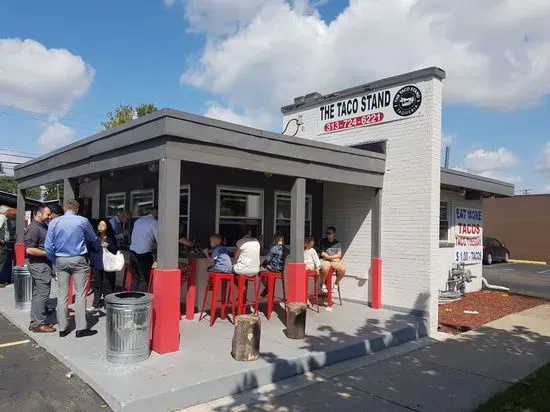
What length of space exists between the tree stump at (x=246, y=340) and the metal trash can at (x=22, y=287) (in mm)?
4487

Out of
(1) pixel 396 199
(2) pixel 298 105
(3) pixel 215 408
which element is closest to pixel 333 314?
(1) pixel 396 199

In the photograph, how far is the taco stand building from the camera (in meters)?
5.98

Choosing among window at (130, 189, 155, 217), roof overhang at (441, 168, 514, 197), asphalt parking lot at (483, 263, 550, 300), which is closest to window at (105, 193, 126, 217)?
window at (130, 189, 155, 217)

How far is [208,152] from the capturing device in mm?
6219

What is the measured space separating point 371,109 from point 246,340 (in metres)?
6.08

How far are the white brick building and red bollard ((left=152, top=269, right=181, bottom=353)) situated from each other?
16.0 feet

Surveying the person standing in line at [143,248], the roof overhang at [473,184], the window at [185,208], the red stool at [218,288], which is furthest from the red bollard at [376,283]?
the person standing in line at [143,248]

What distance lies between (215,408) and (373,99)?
7.16m

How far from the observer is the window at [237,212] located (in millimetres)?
8984

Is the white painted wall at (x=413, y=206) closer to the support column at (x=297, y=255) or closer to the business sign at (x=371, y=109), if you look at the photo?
the business sign at (x=371, y=109)

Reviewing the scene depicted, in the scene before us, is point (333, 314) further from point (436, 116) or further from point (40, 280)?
point (40, 280)

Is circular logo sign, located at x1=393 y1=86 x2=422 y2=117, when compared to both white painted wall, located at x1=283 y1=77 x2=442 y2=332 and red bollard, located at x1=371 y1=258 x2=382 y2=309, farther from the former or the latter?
red bollard, located at x1=371 y1=258 x2=382 y2=309

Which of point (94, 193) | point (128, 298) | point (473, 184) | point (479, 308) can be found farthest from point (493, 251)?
point (128, 298)

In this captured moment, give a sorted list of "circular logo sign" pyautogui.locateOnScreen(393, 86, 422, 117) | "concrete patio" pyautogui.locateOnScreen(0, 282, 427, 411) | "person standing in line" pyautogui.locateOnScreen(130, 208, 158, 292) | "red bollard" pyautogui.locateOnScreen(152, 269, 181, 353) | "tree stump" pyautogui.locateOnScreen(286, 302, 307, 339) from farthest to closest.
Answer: "circular logo sign" pyautogui.locateOnScreen(393, 86, 422, 117)
"person standing in line" pyautogui.locateOnScreen(130, 208, 158, 292)
"tree stump" pyautogui.locateOnScreen(286, 302, 307, 339)
"red bollard" pyautogui.locateOnScreen(152, 269, 181, 353)
"concrete patio" pyautogui.locateOnScreen(0, 282, 427, 411)
